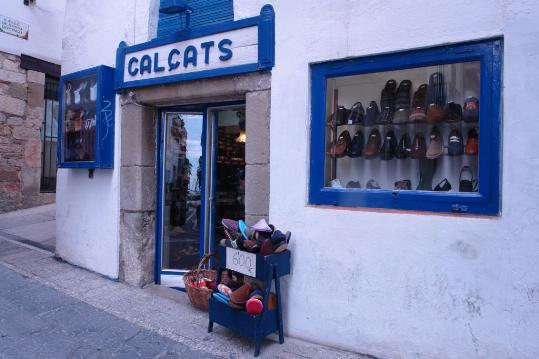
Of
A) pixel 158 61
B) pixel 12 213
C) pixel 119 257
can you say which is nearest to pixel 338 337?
pixel 119 257

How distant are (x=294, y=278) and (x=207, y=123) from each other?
7.38 feet

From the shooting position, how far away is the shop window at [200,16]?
434 centimetres

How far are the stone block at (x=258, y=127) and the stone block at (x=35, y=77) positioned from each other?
749cm

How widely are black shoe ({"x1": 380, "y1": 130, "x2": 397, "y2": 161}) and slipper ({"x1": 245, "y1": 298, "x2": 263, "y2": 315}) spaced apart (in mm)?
1637

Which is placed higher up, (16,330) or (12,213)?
(12,213)

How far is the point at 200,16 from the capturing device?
4520 millimetres

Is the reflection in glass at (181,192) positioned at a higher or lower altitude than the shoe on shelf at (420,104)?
lower

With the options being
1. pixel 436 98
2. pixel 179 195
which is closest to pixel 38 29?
pixel 179 195

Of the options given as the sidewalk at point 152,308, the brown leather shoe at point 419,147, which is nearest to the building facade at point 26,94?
the sidewalk at point 152,308

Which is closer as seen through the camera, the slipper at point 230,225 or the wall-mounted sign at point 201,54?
the slipper at point 230,225

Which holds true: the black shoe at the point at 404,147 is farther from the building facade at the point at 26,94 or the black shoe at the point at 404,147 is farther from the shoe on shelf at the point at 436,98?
the building facade at the point at 26,94

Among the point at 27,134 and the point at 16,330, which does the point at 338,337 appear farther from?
the point at 27,134

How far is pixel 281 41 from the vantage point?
3756mm

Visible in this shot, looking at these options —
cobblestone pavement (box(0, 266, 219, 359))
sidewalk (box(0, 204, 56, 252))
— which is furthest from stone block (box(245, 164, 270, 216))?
sidewalk (box(0, 204, 56, 252))
